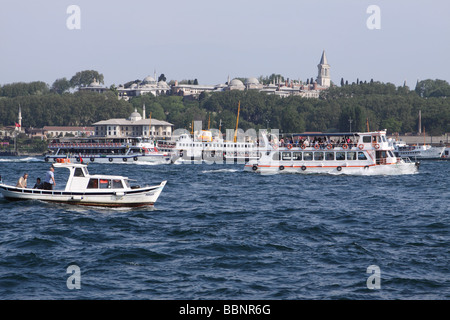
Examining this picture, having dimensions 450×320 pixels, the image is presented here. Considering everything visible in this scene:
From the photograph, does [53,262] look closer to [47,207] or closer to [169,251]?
[169,251]

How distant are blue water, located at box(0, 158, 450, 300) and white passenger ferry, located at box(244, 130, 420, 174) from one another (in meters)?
21.3

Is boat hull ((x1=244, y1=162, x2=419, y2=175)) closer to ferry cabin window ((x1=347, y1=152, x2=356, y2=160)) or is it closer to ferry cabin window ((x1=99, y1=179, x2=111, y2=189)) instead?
ferry cabin window ((x1=347, y1=152, x2=356, y2=160))

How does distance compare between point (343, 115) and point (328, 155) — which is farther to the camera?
point (343, 115)

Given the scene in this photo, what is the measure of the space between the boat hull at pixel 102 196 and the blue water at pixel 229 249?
1.33 ft

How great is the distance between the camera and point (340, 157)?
2347 inches

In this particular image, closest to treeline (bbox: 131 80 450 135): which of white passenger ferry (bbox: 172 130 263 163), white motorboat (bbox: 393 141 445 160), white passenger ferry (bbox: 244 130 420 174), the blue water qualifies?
white motorboat (bbox: 393 141 445 160)

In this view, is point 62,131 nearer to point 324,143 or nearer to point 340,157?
point 324,143

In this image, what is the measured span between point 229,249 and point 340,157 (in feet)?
128

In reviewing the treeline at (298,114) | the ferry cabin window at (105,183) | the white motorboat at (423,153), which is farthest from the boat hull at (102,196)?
the treeline at (298,114)

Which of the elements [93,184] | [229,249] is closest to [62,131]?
[93,184]

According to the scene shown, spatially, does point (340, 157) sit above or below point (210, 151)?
above

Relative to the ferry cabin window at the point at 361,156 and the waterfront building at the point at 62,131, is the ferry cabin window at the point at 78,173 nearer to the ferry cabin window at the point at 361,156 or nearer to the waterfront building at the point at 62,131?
the ferry cabin window at the point at 361,156

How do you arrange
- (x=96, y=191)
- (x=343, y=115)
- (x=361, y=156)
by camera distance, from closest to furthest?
1. (x=96, y=191)
2. (x=361, y=156)
3. (x=343, y=115)

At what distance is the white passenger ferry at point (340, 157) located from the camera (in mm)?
58531
